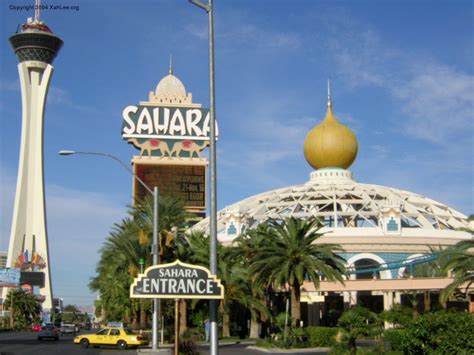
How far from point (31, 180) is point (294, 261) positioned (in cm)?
9326

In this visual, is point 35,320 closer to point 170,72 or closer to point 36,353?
point 170,72

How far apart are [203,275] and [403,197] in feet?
187

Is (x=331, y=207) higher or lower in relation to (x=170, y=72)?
lower

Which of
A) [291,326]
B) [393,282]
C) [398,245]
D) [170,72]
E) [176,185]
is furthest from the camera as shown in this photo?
[170,72]

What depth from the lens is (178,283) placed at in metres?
17.0

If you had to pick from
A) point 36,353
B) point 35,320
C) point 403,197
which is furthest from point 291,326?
point 35,320

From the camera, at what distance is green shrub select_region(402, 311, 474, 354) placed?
1975 cm

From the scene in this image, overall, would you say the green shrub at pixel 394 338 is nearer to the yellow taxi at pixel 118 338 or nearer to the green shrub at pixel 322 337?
the green shrub at pixel 322 337

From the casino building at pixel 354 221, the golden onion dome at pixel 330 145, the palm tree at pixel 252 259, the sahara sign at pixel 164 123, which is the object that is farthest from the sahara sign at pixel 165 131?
the palm tree at pixel 252 259

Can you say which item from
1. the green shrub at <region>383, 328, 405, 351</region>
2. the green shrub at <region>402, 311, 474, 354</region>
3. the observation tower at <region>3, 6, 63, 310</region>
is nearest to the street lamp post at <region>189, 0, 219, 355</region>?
the green shrub at <region>402, 311, 474, 354</region>

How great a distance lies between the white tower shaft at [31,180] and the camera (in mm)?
122500

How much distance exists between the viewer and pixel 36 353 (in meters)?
35.1

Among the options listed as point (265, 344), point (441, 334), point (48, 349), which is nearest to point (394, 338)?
point (265, 344)

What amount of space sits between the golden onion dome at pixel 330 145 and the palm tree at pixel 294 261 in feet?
104
